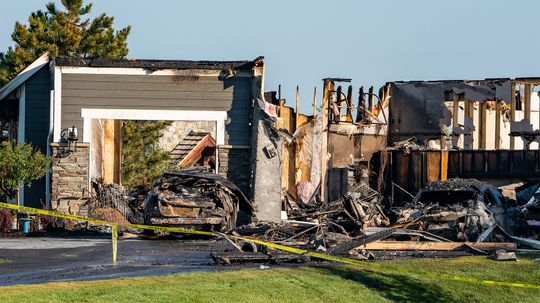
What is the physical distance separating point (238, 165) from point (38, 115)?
5.83 meters

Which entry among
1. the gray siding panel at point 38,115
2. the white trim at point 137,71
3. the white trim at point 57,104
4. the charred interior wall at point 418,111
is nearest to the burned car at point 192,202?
the white trim at point 137,71

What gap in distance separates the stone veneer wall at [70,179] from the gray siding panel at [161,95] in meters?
0.63

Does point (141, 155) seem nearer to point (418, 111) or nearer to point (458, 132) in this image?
point (418, 111)

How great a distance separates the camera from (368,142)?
4234 cm

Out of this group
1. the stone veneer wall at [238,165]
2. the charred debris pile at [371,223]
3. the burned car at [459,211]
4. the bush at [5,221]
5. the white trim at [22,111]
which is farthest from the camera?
the white trim at [22,111]

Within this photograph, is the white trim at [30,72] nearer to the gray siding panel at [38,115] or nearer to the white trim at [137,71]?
the gray siding panel at [38,115]

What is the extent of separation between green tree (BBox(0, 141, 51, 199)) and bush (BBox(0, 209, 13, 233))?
195 centimetres

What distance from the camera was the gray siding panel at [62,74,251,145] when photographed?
32562 mm

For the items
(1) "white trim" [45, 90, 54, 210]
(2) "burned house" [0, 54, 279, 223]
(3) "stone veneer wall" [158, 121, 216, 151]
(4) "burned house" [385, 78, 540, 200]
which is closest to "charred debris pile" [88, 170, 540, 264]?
(2) "burned house" [0, 54, 279, 223]

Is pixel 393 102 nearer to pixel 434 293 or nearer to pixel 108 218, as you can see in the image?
pixel 108 218

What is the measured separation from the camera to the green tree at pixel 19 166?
1192 inches

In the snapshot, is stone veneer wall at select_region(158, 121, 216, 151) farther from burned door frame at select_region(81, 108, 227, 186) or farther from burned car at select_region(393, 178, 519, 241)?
burned car at select_region(393, 178, 519, 241)

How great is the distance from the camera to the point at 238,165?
32594 mm

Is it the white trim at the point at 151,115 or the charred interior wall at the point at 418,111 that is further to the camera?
the charred interior wall at the point at 418,111
